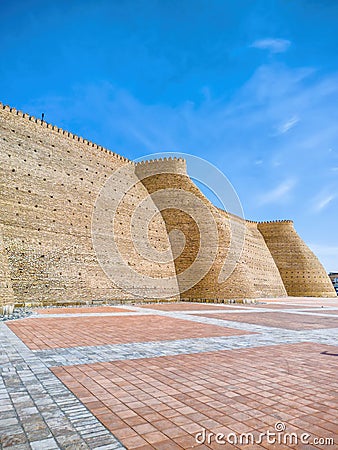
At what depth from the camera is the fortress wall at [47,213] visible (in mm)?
15797

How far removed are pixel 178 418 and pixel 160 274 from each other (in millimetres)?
20967

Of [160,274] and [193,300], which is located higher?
[160,274]

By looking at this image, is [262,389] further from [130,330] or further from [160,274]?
[160,274]

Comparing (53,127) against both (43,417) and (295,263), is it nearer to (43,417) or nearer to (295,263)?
(43,417)

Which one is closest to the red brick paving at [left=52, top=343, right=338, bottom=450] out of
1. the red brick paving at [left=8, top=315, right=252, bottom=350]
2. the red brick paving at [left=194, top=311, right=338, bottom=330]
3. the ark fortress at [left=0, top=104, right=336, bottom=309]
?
the red brick paving at [left=8, top=315, right=252, bottom=350]

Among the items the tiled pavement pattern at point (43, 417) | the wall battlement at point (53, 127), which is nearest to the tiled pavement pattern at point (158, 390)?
the tiled pavement pattern at point (43, 417)

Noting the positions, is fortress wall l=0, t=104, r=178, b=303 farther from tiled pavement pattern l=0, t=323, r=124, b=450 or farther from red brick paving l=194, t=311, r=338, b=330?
tiled pavement pattern l=0, t=323, r=124, b=450

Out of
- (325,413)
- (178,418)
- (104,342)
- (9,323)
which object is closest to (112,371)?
(178,418)

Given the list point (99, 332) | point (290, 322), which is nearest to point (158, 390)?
point (99, 332)

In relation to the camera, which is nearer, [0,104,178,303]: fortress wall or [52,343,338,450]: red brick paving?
[52,343,338,450]: red brick paving

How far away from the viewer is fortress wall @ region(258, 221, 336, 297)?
126ft

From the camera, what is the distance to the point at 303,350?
6.31 meters
